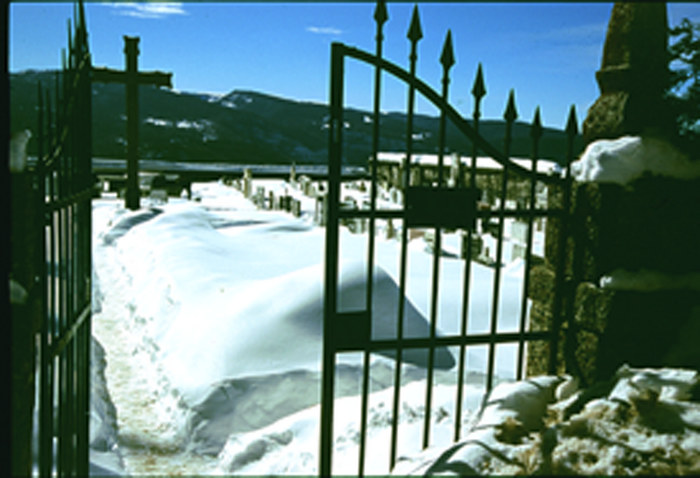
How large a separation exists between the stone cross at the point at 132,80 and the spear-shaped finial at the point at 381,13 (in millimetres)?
12482

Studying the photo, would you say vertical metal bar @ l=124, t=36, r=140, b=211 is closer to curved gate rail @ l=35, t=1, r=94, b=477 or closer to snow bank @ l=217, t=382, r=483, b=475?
snow bank @ l=217, t=382, r=483, b=475

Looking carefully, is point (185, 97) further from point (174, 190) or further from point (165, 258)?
point (165, 258)

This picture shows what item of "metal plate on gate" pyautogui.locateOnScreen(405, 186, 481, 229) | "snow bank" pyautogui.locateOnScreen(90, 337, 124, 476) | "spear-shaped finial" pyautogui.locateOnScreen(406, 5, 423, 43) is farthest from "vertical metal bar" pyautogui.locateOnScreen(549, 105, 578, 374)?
"snow bank" pyautogui.locateOnScreen(90, 337, 124, 476)

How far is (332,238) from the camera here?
2.91m

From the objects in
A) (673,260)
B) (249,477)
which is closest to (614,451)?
(673,260)

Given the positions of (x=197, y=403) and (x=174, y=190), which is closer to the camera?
(x=197, y=403)

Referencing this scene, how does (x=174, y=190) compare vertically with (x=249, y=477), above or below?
above

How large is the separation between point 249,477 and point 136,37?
1292 centimetres

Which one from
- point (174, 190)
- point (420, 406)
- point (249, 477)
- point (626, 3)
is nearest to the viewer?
point (626, 3)

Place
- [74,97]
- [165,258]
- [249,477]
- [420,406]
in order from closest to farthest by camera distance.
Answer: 1. [74,97]
2. [249,477]
3. [420,406]
4. [165,258]

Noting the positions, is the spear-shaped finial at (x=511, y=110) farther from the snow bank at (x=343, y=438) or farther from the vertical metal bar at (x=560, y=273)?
the snow bank at (x=343, y=438)

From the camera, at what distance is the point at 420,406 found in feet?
14.4

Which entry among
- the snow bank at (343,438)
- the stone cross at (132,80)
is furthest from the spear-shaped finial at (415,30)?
the stone cross at (132,80)

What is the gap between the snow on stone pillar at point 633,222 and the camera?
3141 millimetres
